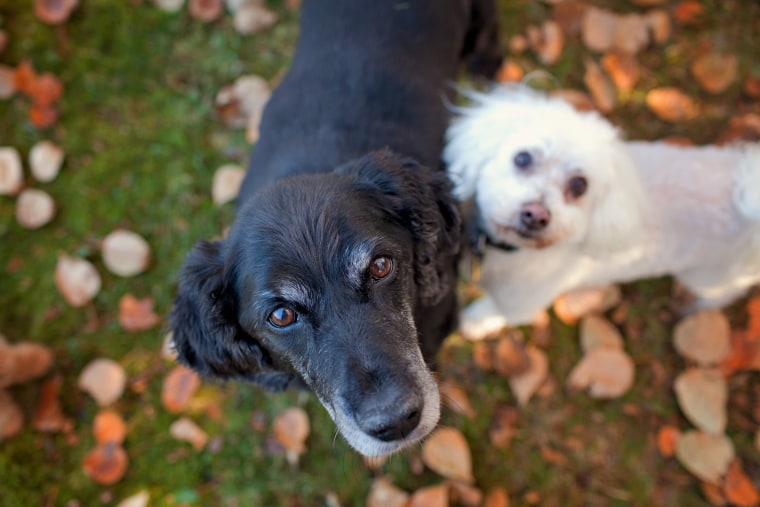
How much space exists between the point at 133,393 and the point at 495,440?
7.53ft

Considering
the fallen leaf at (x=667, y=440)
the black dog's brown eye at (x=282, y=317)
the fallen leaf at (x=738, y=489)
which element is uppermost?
the black dog's brown eye at (x=282, y=317)

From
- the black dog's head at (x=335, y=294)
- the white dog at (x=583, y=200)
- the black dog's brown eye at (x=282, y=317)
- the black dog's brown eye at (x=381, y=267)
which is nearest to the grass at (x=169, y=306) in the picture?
the white dog at (x=583, y=200)

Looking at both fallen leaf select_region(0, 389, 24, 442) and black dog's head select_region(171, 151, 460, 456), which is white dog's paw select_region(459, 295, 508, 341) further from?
fallen leaf select_region(0, 389, 24, 442)

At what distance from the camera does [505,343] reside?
3.46m

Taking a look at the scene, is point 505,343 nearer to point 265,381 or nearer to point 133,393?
point 265,381

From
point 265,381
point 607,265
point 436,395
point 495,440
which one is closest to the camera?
point 436,395

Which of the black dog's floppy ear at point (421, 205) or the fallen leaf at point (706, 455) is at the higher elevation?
the black dog's floppy ear at point (421, 205)

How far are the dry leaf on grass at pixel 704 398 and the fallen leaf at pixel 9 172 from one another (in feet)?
14.9

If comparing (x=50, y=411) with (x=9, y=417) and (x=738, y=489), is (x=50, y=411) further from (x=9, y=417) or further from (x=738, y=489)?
(x=738, y=489)

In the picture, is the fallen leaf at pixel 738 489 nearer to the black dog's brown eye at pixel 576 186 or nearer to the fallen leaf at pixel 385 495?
the fallen leaf at pixel 385 495

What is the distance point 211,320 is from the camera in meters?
1.97

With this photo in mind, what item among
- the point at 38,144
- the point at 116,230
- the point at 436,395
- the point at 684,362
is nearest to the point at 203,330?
the point at 436,395

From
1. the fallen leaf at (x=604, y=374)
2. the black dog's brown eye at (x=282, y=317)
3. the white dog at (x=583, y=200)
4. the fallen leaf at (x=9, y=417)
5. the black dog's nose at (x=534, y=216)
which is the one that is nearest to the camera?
the black dog's brown eye at (x=282, y=317)

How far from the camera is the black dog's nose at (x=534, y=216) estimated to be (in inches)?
95.2
